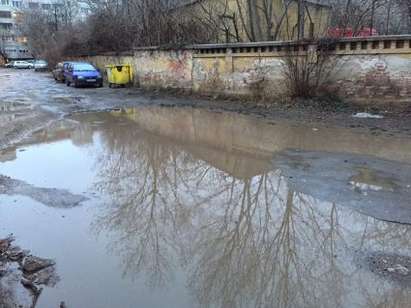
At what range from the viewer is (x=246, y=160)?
9.30 m

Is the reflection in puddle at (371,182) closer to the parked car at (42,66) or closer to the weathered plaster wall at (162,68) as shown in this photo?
the weathered plaster wall at (162,68)

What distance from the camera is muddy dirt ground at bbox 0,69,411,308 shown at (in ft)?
15.4

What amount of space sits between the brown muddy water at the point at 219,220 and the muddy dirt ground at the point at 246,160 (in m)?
0.05

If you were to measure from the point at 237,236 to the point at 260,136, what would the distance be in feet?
20.7

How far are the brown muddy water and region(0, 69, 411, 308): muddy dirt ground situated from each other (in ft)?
0.17

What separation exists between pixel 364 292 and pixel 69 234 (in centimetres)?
355

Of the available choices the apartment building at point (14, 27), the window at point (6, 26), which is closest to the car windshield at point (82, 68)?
the apartment building at point (14, 27)

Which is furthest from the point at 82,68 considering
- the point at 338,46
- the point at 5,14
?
the point at 5,14

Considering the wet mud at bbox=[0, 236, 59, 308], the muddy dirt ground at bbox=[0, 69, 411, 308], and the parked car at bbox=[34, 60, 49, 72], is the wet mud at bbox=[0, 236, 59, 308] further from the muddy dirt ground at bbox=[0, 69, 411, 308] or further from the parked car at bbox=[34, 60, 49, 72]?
the parked car at bbox=[34, 60, 49, 72]

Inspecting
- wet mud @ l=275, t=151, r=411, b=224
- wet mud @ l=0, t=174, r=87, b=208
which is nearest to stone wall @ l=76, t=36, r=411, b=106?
wet mud @ l=275, t=151, r=411, b=224

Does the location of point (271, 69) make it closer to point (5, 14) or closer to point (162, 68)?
point (162, 68)

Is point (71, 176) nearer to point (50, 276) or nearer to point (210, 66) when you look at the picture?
point (50, 276)

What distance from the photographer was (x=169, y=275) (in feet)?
15.3

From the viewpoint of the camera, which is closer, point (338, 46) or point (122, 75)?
point (338, 46)
